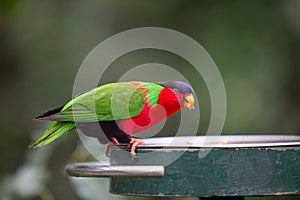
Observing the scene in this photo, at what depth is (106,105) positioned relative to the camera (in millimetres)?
2771

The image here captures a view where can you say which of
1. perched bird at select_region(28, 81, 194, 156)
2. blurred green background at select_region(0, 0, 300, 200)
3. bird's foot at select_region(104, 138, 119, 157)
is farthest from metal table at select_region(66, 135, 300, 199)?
blurred green background at select_region(0, 0, 300, 200)

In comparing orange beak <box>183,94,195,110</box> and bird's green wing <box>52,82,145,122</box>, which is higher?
orange beak <box>183,94,195,110</box>

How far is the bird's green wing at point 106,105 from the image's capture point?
2719 millimetres

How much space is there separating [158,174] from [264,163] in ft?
1.32

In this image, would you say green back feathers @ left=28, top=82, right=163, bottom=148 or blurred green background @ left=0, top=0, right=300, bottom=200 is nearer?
green back feathers @ left=28, top=82, right=163, bottom=148

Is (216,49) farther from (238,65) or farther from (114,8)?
(114,8)

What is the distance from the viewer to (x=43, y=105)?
20.0ft

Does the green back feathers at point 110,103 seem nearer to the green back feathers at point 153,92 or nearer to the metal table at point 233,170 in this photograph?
the green back feathers at point 153,92

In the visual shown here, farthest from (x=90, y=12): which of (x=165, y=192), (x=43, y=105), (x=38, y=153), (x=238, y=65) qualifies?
(x=165, y=192)

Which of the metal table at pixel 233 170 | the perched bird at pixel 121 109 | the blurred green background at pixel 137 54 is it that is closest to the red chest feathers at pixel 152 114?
the perched bird at pixel 121 109

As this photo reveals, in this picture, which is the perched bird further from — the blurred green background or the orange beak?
the blurred green background

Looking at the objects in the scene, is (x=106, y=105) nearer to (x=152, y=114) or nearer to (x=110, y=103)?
(x=110, y=103)

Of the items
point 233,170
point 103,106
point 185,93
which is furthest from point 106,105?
point 233,170

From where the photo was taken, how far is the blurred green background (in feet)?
18.8
